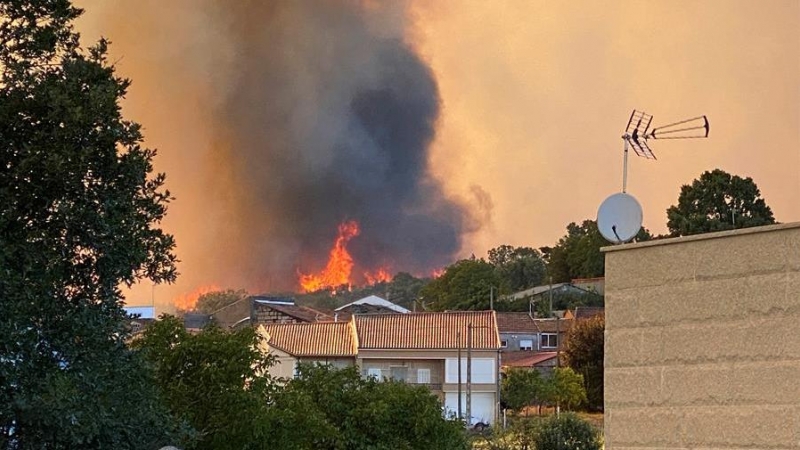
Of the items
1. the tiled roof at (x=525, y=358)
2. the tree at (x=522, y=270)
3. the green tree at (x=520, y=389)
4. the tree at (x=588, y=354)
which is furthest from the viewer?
the tree at (x=522, y=270)

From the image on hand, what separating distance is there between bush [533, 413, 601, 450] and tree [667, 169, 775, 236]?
1048 cm

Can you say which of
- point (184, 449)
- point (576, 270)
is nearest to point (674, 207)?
point (184, 449)

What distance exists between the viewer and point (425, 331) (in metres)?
43.9

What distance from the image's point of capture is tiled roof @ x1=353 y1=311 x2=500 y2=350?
1698 inches

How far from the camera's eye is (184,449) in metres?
10.1

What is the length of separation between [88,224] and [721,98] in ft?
21.3

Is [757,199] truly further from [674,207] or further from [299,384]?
[299,384]

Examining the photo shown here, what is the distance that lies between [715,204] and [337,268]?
115ft

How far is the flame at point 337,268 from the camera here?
210 ft

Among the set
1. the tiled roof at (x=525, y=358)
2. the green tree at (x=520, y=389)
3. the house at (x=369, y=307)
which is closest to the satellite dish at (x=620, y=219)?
the green tree at (x=520, y=389)

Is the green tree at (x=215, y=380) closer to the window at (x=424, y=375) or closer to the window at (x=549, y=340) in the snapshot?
the window at (x=424, y=375)

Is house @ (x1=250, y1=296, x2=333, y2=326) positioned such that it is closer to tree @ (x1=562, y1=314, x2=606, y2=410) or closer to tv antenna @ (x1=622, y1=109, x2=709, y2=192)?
tree @ (x1=562, y1=314, x2=606, y2=410)

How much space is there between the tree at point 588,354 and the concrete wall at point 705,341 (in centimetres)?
3841

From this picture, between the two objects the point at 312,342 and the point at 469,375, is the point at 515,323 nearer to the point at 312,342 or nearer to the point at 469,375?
the point at 312,342
